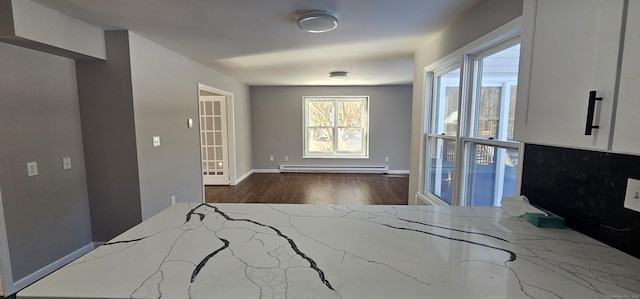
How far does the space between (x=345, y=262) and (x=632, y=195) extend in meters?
1.00

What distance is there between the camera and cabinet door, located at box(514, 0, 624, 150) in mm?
700

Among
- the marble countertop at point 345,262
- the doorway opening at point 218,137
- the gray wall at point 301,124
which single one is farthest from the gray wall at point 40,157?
the gray wall at point 301,124

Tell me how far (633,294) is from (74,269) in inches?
63.5

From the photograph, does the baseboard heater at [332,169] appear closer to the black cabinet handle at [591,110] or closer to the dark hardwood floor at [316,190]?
the dark hardwood floor at [316,190]

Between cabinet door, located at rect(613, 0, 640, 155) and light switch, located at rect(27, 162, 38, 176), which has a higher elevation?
cabinet door, located at rect(613, 0, 640, 155)

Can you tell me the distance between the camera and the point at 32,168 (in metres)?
2.09

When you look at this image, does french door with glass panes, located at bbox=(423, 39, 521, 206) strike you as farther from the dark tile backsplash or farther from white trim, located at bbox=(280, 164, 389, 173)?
white trim, located at bbox=(280, 164, 389, 173)

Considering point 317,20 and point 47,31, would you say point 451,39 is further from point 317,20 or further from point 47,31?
point 47,31

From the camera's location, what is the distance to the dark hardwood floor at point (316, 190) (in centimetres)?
444

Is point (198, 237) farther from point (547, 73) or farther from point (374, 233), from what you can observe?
point (547, 73)

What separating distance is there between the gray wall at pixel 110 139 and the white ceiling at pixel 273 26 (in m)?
0.41

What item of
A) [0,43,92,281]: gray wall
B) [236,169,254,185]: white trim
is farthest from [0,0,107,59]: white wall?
[236,169,254,185]: white trim

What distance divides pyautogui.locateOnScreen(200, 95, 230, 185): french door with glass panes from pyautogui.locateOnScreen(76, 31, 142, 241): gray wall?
2676 millimetres

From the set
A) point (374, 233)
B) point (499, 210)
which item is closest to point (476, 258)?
point (374, 233)
